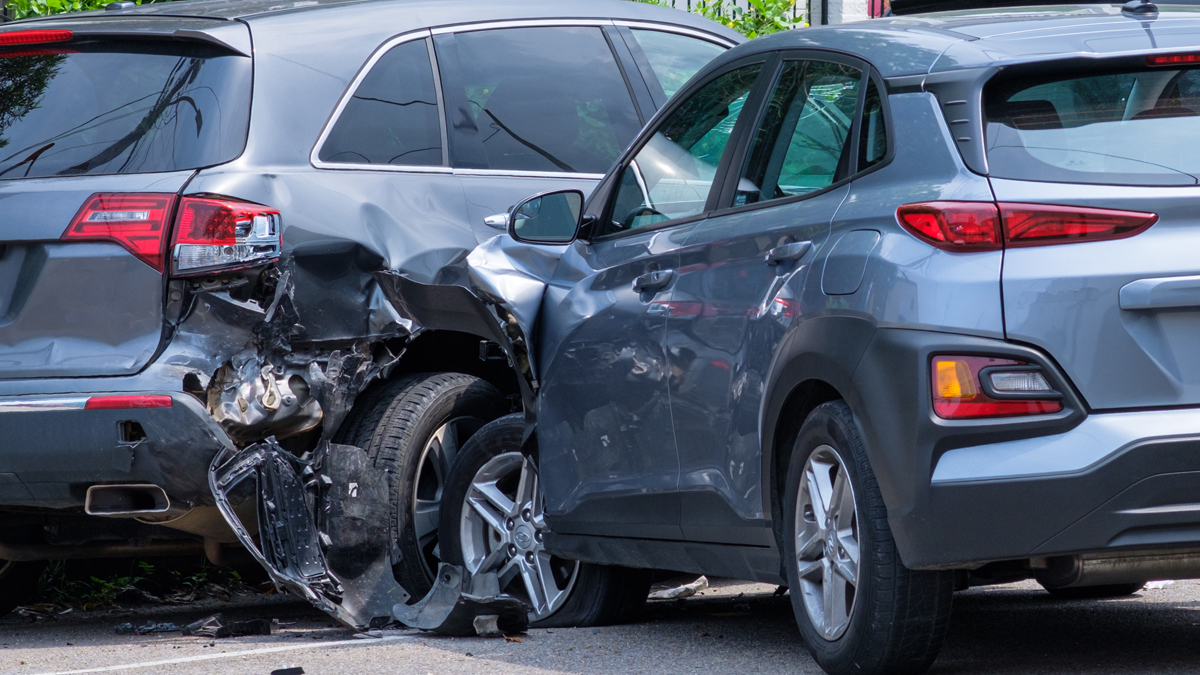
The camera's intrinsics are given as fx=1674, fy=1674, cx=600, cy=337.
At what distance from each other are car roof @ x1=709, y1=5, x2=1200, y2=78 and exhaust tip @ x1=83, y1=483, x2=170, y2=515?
2483mm

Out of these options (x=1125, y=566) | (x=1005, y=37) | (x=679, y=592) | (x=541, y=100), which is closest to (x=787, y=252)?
(x=1005, y=37)

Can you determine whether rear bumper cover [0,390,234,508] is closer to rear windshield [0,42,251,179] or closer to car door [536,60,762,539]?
rear windshield [0,42,251,179]

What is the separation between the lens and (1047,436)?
12.1 ft

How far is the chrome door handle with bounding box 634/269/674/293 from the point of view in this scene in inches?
200

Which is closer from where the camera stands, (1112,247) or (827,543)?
(1112,247)

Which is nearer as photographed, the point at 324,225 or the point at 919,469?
the point at 919,469

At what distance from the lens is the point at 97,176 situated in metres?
5.53

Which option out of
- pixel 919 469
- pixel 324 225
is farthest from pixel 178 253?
pixel 919 469

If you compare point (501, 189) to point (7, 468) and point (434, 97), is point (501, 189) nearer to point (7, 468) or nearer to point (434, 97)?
point (434, 97)

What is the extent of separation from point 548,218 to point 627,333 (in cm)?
74

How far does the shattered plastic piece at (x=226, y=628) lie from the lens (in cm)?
584

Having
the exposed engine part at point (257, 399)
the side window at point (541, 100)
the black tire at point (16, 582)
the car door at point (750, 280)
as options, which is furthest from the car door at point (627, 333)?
the black tire at point (16, 582)

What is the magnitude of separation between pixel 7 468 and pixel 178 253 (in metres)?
0.87

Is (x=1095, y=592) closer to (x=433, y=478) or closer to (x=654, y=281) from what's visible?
(x=654, y=281)
